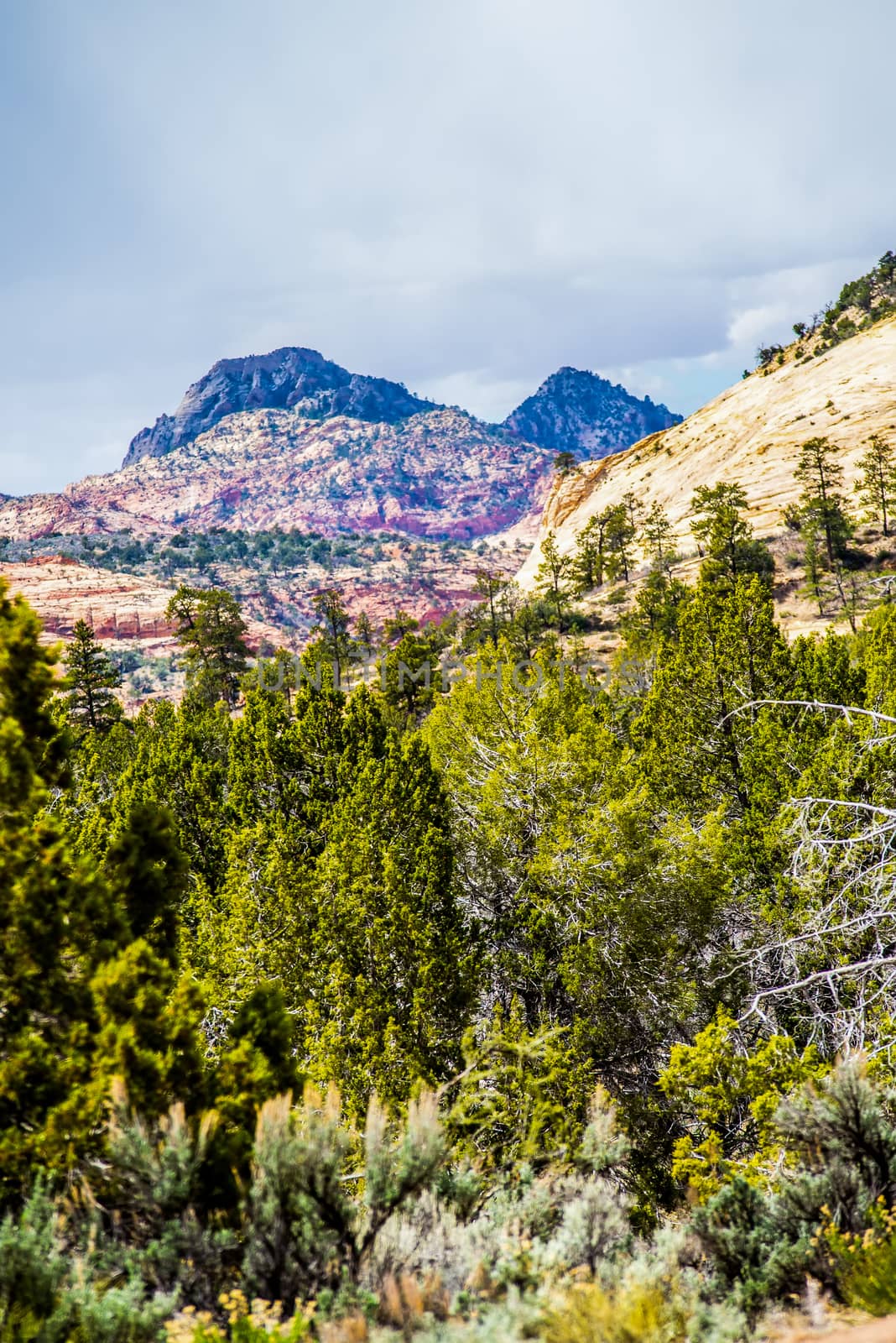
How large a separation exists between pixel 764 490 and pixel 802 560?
15.8 m

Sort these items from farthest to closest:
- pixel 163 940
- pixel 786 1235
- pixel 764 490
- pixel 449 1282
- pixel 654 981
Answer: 1. pixel 764 490
2. pixel 654 981
3. pixel 163 940
4. pixel 786 1235
5. pixel 449 1282

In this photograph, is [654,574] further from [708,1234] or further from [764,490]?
[708,1234]

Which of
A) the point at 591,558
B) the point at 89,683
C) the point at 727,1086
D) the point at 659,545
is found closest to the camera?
the point at 727,1086

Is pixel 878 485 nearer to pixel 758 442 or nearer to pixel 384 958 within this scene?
pixel 758 442

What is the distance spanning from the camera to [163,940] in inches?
284

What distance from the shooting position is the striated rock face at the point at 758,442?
69.5 metres

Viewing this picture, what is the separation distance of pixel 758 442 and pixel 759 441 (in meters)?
0.17

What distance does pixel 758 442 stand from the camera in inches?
3110

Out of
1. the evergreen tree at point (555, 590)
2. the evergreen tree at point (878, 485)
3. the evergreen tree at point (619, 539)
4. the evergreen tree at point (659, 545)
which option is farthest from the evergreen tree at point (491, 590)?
A: the evergreen tree at point (878, 485)

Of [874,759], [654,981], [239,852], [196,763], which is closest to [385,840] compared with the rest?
[239,852]

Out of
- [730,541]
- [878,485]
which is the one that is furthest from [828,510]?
[730,541]

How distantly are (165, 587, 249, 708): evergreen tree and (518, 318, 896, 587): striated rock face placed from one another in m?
41.4

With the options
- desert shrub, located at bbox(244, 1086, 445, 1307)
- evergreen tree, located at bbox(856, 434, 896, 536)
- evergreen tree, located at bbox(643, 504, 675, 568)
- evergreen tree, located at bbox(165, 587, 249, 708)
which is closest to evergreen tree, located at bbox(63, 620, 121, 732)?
evergreen tree, located at bbox(165, 587, 249, 708)

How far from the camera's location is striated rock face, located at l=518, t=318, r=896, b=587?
69.5m
